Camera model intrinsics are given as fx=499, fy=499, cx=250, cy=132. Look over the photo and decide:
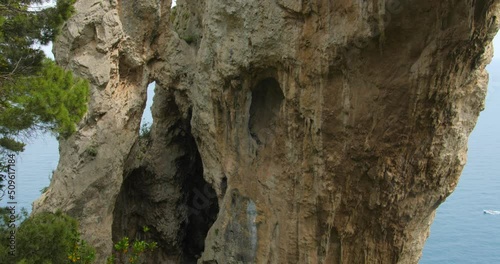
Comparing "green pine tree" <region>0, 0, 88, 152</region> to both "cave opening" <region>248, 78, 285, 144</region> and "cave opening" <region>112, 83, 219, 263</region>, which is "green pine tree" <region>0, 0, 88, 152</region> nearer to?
"cave opening" <region>248, 78, 285, 144</region>

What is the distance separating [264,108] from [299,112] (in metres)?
1.65

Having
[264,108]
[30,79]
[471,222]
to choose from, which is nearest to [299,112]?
[264,108]

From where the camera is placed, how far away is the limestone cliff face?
8.58 m

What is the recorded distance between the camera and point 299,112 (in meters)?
9.94

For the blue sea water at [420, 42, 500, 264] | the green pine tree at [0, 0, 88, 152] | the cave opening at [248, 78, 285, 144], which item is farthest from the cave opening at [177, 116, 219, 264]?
the blue sea water at [420, 42, 500, 264]

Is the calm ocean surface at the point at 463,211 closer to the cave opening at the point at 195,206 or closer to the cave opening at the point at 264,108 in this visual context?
the cave opening at the point at 195,206

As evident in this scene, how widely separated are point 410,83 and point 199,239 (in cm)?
1003

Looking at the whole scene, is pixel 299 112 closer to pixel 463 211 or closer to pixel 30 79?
pixel 30 79

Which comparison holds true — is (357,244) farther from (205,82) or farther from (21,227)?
(21,227)

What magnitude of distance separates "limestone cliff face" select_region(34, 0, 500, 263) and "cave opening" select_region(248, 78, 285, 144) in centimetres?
3

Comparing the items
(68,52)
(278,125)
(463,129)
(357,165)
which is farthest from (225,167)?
(463,129)

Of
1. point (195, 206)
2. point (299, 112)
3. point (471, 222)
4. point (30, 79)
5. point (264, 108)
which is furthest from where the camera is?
point (471, 222)

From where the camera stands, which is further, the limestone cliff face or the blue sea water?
the blue sea water

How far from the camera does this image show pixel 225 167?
39.0 ft
